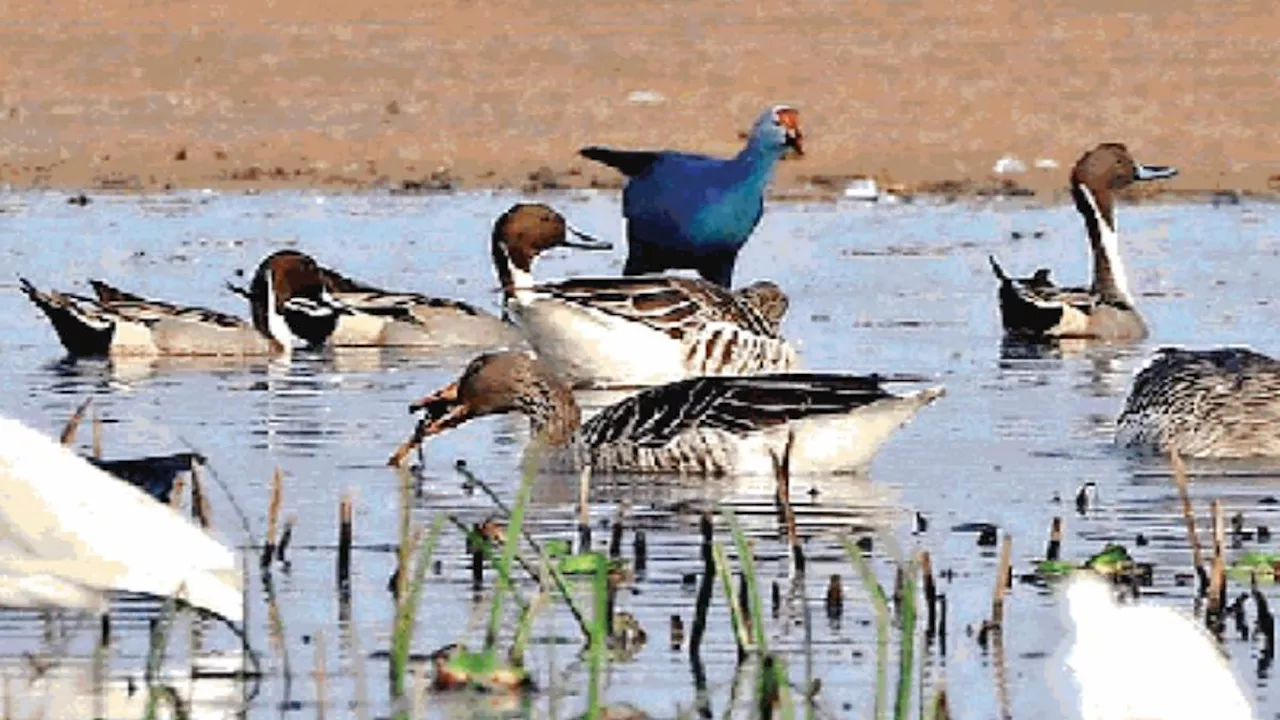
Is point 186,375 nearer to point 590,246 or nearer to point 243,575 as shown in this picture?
point 590,246

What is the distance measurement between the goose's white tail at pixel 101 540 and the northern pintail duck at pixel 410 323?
9369 mm

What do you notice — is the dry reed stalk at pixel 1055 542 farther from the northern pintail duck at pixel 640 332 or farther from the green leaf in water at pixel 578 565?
the northern pintail duck at pixel 640 332

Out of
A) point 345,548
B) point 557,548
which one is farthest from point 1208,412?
point 345,548

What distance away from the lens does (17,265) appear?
19578mm

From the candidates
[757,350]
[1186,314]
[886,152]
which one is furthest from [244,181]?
[757,350]

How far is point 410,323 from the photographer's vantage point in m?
16.9

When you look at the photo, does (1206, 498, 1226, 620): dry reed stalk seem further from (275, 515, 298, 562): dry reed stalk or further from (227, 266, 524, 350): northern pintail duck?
(227, 266, 524, 350): northern pintail duck

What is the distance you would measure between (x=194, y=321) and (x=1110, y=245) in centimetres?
431

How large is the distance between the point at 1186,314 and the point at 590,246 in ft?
8.99

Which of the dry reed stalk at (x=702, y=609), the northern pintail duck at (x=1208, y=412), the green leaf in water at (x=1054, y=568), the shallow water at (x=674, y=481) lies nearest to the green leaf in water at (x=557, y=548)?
the shallow water at (x=674, y=481)

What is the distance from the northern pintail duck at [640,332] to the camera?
48.1 ft

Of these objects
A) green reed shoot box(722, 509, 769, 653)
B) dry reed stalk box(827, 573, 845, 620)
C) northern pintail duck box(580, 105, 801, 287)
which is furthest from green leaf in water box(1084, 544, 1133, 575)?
northern pintail duck box(580, 105, 801, 287)

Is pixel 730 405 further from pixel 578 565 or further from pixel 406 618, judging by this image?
pixel 406 618

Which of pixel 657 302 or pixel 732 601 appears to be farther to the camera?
pixel 657 302
